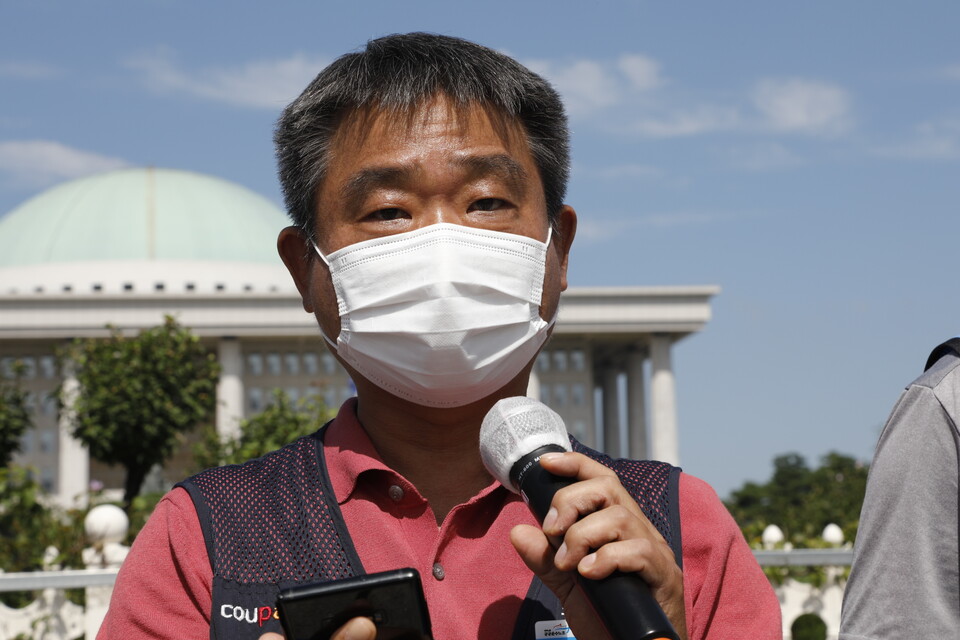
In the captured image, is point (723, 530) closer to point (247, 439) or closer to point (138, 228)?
point (247, 439)

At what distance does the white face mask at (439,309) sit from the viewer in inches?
76.7

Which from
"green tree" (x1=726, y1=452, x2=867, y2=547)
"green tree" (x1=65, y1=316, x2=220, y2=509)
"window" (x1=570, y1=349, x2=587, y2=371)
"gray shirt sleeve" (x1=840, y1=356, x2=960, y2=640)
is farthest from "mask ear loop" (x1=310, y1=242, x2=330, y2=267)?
"window" (x1=570, y1=349, x2=587, y2=371)

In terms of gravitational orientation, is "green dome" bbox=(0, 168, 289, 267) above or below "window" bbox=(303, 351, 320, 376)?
above

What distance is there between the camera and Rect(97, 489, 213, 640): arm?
1.80 metres

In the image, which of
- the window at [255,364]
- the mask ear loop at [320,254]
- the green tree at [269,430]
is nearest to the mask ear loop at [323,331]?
the mask ear loop at [320,254]

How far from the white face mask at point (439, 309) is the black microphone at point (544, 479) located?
9.2 inches

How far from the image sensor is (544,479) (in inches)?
60.6

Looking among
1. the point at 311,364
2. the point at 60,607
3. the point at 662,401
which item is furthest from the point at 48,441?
the point at 60,607

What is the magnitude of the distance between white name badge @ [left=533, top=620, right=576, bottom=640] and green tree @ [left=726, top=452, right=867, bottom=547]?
99.7 inches

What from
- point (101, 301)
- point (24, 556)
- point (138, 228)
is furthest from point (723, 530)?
→ point (138, 228)

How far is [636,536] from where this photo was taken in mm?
1469

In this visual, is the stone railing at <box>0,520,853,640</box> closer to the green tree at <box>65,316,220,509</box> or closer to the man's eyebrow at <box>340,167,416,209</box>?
the man's eyebrow at <box>340,167,416,209</box>

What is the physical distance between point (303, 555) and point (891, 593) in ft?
3.12

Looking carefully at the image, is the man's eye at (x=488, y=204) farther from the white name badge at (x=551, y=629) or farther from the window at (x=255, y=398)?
the window at (x=255, y=398)
